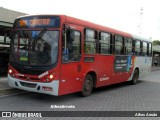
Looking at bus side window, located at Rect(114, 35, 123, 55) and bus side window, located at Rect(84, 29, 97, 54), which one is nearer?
bus side window, located at Rect(84, 29, 97, 54)

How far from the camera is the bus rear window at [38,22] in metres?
9.10

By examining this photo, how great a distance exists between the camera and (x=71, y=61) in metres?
9.52

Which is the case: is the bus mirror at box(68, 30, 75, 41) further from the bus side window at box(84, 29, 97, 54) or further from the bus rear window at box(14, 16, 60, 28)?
the bus side window at box(84, 29, 97, 54)

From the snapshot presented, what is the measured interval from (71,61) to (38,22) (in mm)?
1726

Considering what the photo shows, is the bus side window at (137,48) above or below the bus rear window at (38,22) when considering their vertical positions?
below

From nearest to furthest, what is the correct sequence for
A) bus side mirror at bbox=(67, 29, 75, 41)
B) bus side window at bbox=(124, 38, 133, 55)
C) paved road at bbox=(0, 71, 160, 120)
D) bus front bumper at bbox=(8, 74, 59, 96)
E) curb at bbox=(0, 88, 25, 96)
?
paved road at bbox=(0, 71, 160, 120), bus front bumper at bbox=(8, 74, 59, 96), bus side mirror at bbox=(67, 29, 75, 41), curb at bbox=(0, 88, 25, 96), bus side window at bbox=(124, 38, 133, 55)

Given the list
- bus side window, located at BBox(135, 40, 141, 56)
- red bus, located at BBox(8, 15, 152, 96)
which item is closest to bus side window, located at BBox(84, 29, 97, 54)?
red bus, located at BBox(8, 15, 152, 96)

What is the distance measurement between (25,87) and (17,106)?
116cm

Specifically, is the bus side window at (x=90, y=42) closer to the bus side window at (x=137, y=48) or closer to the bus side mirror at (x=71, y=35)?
the bus side mirror at (x=71, y=35)

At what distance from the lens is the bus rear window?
9102mm

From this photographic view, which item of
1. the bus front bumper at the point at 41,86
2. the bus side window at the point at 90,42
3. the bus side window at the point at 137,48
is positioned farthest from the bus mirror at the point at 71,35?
the bus side window at the point at 137,48

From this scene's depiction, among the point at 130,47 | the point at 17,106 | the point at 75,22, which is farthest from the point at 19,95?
the point at 130,47

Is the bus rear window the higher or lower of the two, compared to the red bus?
higher

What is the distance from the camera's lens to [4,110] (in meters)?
7.73
